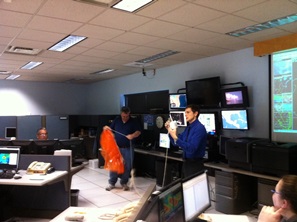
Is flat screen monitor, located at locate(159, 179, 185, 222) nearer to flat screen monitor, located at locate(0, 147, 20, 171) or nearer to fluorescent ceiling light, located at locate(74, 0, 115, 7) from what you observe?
fluorescent ceiling light, located at locate(74, 0, 115, 7)

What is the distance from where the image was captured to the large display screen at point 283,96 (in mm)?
3967

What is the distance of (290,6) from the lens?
296 centimetres

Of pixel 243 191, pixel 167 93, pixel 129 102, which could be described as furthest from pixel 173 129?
pixel 129 102

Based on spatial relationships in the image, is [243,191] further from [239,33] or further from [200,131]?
[239,33]

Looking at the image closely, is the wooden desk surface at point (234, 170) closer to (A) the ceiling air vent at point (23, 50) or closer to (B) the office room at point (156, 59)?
(B) the office room at point (156, 59)

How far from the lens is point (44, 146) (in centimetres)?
450

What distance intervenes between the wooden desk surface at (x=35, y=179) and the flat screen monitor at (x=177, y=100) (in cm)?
309

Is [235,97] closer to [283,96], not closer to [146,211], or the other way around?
[283,96]

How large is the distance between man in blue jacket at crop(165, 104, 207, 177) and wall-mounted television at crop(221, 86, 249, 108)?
4.93ft

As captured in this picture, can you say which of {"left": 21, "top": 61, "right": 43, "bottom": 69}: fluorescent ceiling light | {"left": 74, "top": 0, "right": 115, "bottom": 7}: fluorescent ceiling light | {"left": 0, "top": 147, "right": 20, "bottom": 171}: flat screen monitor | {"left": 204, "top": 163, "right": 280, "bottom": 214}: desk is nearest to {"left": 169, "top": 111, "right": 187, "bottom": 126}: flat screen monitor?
{"left": 204, "top": 163, "right": 280, "bottom": 214}: desk

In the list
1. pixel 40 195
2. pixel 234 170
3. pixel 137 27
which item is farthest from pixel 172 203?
pixel 40 195

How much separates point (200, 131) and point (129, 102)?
5.07 metres

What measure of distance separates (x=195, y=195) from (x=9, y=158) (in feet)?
9.68

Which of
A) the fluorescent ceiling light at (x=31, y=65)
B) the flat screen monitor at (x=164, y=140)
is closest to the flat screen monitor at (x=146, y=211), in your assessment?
the flat screen monitor at (x=164, y=140)
